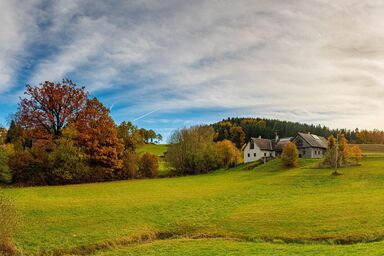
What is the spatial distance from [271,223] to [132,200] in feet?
49.9

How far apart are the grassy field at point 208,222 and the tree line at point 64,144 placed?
12276 mm

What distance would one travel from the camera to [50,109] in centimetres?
5581

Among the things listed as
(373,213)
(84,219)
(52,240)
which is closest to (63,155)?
(84,219)

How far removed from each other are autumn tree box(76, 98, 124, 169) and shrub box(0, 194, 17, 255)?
119 ft

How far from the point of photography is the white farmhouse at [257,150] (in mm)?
86312

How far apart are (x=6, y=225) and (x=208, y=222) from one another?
1297 centimetres

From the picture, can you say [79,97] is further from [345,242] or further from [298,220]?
[345,242]

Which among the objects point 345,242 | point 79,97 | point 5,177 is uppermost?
point 79,97

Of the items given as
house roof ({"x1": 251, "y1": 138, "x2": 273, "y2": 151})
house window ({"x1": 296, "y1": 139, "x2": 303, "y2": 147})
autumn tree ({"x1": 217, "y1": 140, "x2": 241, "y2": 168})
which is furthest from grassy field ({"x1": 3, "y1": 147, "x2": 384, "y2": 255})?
house roof ({"x1": 251, "y1": 138, "x2": 273, "y2": 151})

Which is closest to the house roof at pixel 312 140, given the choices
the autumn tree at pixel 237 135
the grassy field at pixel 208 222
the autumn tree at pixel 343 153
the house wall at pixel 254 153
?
the house wall at pixel 254 153

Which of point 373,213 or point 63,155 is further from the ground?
point 63,155

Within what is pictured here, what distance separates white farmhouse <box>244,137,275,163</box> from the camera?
8631 centimetres

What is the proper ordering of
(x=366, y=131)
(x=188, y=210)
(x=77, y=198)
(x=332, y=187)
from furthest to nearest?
1. (x=366, y=131)
2. (x=332, y=187)
3. (x=77, y=198)
4. (x=188, y=210)

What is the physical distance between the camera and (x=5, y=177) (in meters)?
48.6
